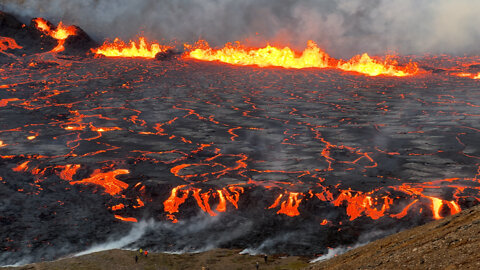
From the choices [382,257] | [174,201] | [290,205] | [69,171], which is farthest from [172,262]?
[69,171]

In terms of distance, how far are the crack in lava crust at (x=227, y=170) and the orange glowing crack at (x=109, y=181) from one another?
0.27 ft

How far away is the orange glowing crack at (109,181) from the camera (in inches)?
683

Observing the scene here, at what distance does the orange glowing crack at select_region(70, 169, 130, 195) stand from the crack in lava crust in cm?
8

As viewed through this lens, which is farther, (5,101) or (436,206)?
(5,101)

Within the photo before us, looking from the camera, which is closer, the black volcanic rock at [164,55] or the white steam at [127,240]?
the white steam at [127,240]

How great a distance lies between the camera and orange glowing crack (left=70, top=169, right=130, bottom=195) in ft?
56.9

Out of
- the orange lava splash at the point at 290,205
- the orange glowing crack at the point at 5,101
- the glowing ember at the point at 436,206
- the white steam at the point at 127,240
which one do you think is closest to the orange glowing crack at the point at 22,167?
the white steam at the point at 127,240

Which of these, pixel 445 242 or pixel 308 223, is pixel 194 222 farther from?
pixel 445 242

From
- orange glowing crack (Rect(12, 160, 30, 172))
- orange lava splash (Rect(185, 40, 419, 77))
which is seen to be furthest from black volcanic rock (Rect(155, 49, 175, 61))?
orange glowing crack (Rect(12, 160, 30, 172))

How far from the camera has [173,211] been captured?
1578 cm

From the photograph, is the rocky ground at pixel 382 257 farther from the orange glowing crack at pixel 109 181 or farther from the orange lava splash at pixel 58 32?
the orange lava splash at pixel 58 32

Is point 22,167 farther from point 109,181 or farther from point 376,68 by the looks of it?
point 376,68

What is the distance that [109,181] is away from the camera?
18.0 meters

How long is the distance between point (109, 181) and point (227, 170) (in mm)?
5202
